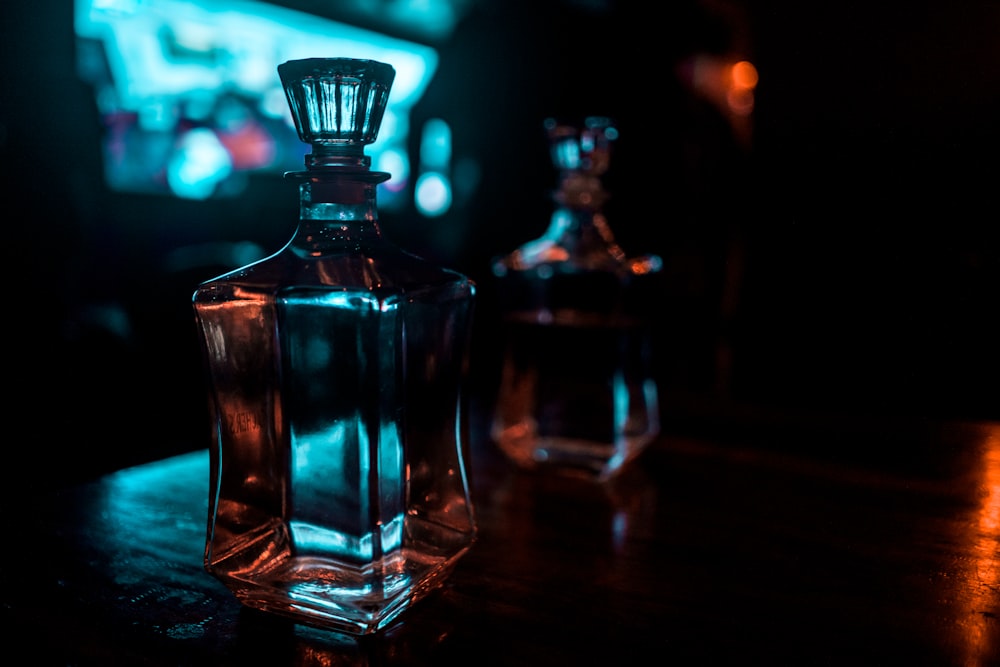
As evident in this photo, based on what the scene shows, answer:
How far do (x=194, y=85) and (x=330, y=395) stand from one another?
3.56 m

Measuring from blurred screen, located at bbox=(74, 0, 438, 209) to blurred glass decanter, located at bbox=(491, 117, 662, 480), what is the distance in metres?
2.58

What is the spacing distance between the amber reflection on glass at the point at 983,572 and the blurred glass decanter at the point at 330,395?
0.28 metres

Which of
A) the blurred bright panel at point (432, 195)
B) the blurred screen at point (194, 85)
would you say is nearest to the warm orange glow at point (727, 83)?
the blurred bright panel at point (432, 195)

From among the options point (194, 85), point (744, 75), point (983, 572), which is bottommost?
point (983, 572)

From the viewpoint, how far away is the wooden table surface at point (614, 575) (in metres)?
0.41

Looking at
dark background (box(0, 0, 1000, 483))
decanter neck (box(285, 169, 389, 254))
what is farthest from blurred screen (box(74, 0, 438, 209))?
decanter neck (box(285, 169, 389, 254))

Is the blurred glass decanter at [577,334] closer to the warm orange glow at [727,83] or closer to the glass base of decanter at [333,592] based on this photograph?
the glass base of decanter at [333,592]

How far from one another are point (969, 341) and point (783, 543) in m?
0.41

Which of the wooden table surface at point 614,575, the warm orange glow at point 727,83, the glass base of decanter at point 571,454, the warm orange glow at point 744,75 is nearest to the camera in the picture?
the wooden table surface at point 614,575

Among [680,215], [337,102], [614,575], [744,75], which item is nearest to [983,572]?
[614,575]

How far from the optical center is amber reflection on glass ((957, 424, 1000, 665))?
0.43 meters

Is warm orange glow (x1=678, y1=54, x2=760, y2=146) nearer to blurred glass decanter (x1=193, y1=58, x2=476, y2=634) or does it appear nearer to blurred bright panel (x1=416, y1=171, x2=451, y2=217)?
blurred bright panel (x1=416, y1=171, x2=451, y2=217)

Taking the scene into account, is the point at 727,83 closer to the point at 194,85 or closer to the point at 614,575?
the point at 194,85

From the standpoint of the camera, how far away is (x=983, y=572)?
528 millimetres
